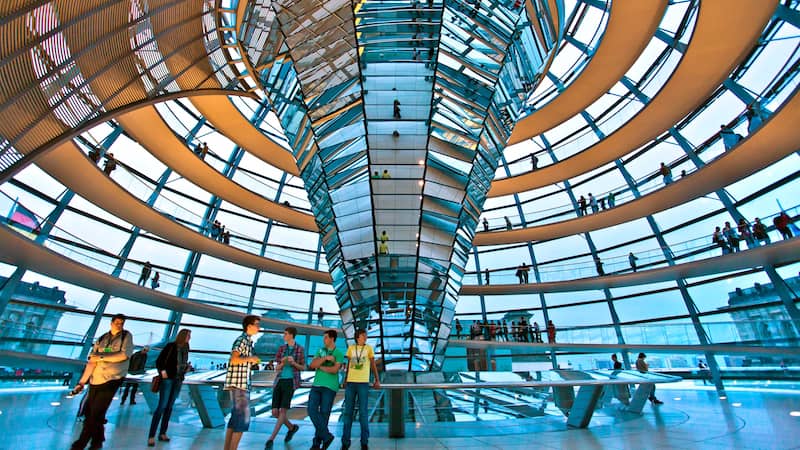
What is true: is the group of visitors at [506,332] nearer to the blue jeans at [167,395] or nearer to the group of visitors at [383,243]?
the group of visitors at [383,243]

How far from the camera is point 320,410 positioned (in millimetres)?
4562

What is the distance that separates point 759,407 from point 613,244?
1391 centimetres

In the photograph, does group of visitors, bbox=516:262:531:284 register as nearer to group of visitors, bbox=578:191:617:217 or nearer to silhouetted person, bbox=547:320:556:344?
silhouetted person, bbox=547:320:556:344

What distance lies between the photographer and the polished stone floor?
4.69m

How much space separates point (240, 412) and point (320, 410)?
989 mm

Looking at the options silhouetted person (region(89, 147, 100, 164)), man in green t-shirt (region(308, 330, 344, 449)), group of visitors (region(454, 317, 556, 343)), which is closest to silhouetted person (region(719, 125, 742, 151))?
group of visitors (region(454, 317, 556, 343))

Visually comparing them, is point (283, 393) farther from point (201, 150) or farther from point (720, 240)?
point (720, 240)

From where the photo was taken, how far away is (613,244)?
20.8m

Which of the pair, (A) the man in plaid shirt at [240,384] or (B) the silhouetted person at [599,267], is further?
(B) the silhouetted person at [599,267]

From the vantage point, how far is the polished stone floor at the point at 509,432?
15.4ft

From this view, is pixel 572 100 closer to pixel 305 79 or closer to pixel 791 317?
pixel 791 317

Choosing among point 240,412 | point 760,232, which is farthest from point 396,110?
point 760,232

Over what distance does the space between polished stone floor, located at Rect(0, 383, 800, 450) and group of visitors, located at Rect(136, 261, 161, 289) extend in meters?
9.62

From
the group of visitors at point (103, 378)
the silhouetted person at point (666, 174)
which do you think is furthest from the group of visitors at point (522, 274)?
the group of visitors at point (103, 378)
